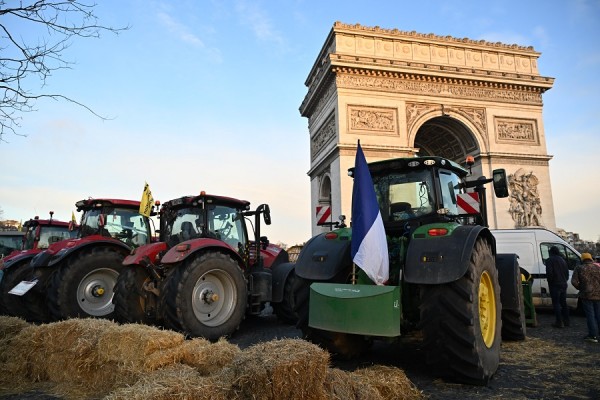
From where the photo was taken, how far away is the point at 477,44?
860 inches

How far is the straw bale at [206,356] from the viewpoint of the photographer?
9.91 ft

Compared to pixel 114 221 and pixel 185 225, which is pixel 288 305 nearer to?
pixel 185 225

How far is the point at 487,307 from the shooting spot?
3.95 m

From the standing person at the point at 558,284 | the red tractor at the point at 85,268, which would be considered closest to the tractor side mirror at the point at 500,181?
the standing person at the point at 558,284

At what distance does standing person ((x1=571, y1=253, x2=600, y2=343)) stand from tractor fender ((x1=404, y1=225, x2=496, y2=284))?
133 inches

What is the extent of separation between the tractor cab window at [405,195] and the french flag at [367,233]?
Result: 100cm

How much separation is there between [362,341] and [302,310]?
767 millimetres

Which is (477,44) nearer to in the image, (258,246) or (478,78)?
(478,78)

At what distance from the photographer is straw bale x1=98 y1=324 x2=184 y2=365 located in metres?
3.13

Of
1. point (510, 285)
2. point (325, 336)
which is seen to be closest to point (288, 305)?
point (325, 336)

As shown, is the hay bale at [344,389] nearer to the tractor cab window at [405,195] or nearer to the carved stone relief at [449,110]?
the tractor cab window at [405,195]

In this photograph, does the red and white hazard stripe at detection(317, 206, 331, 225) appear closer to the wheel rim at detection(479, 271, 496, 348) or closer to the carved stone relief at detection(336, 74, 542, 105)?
the wheel rim at detection(479, 271, 496, 348)

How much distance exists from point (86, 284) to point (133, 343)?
12.0 ft

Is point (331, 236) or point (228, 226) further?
point (228, 226)
